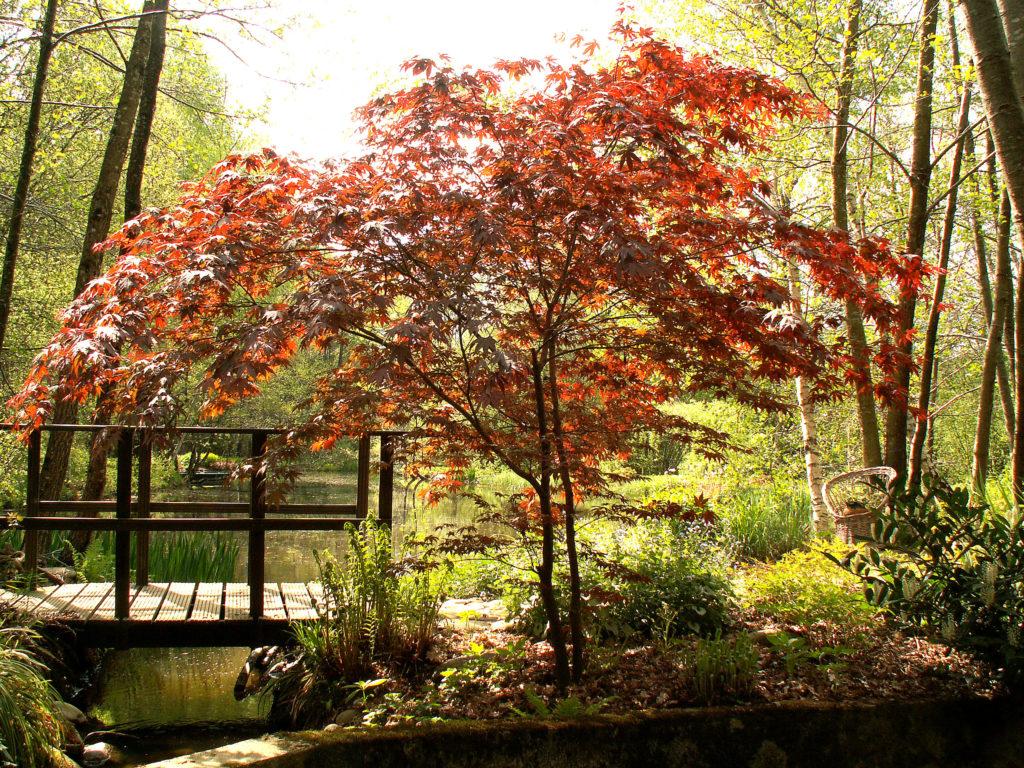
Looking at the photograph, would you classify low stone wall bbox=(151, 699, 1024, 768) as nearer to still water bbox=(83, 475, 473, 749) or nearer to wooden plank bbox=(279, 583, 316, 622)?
still water bbox=(83, 475, 473, 749)

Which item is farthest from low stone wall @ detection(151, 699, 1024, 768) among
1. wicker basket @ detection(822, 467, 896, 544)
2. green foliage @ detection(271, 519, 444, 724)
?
wicker basket @ detection(822, 467, 896, 544)

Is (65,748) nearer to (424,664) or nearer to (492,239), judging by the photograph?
(424,664)

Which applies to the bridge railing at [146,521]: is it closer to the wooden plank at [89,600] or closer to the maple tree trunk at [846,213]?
the wooden plank at [89,600]

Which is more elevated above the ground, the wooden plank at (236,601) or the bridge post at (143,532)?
the bridge post at (143,532)

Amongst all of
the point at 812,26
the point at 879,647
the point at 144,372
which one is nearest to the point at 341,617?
the point at 144,372

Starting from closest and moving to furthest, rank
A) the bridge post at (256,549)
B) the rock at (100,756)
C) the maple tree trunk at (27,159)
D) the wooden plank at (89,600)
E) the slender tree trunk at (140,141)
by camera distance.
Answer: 1. the rock at (100,756)
2. the bridge post at (256,549)
3. the wooden plank at (89,600)
4. the maple tree trunk at (27,159)
5. the slender tree trunk at (140,141)

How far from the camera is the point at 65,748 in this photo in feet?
13.2

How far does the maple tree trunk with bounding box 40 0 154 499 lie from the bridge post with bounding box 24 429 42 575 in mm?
1601

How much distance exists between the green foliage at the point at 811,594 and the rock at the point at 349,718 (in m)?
2.52

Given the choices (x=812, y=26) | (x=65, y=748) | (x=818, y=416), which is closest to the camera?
(x=65, y=748)

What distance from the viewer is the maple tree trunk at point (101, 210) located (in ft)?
22.6

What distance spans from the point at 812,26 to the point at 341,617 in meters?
7.44

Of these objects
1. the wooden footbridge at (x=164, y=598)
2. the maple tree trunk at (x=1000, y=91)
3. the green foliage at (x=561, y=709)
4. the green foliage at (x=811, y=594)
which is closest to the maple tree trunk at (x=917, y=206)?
the green foliage at (x=811, y=594)

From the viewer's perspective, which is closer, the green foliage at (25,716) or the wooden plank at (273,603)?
the green foliage at (25,716)
